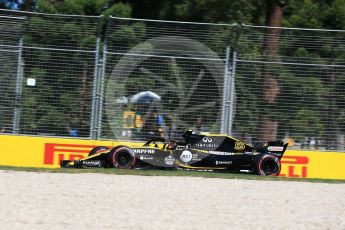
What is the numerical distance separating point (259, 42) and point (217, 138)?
8.38 feet

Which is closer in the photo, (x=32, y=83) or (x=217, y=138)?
(x=217, y=138)

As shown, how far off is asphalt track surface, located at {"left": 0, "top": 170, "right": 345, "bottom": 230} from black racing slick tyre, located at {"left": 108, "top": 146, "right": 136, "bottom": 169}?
1348 mm

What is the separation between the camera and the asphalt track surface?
21.8ft

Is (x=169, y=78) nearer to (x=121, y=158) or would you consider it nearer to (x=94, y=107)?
(x=94, y=107)

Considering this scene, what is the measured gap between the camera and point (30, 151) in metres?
13.1

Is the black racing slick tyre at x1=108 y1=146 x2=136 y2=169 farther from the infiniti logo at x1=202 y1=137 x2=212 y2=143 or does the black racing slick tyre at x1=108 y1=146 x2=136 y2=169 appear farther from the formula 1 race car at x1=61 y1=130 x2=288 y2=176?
the infiniti logo at x1=202 y1=137 x2=212 y2=143

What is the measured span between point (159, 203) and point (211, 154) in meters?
4.58

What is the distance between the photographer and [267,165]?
12.2 meters

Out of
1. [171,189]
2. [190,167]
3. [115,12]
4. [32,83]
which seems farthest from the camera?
[115,12]

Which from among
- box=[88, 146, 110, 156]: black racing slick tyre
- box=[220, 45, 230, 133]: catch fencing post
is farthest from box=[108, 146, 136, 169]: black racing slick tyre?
box=[220, 45, 230, 133]: catch fencing post

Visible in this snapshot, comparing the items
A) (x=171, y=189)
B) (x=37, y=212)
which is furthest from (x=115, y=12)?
(x=37, y=212)

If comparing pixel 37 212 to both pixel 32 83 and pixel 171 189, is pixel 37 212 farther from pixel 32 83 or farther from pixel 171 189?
pixel 32 83

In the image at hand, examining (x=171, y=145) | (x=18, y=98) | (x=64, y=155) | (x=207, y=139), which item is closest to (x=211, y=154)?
(x=207, y=139)

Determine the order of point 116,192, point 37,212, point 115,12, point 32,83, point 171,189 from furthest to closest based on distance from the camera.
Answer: point 115,12 → point 32,83 → point 171,189 → point 116,192 → point 37,212
